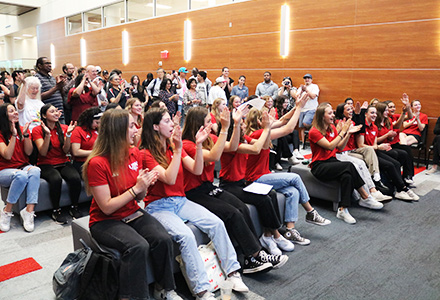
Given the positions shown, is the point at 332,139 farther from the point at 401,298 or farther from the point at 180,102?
the point at 180,102

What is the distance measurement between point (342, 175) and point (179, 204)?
6.84ft

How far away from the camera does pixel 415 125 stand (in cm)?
616

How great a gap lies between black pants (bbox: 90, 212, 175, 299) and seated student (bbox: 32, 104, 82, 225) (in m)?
1.63

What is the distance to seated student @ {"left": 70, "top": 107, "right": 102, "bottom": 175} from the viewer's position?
3.67 m

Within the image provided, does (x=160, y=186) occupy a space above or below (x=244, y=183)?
above

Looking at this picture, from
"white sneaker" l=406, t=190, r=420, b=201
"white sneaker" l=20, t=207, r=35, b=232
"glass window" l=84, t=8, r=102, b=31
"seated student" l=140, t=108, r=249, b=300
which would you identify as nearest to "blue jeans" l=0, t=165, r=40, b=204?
"white sneaker" l=20, t=207, r=35, b=232

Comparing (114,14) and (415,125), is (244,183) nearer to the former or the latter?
(415,125)

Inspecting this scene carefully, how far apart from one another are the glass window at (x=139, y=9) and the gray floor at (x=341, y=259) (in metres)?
9.15

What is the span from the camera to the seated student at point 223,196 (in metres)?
2.58

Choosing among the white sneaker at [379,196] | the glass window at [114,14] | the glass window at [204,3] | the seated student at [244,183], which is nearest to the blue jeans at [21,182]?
the seated student at [244,183]

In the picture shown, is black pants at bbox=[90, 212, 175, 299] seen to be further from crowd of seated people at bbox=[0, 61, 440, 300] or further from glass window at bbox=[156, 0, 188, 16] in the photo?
glass window at bbox=[156, 0, 188, 16]

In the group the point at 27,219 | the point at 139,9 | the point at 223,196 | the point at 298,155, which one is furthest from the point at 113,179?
the point at 139,9

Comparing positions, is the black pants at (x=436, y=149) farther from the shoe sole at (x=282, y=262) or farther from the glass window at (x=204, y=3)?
the glass window at (x=204, y=3)

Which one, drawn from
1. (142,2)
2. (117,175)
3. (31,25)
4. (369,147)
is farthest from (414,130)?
(31,25)
